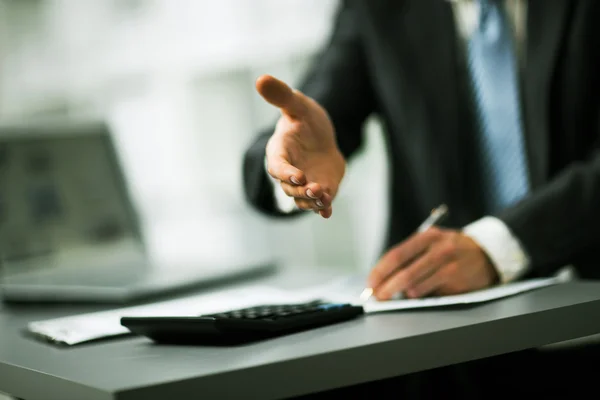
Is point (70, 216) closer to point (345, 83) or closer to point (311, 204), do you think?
point (345, 83)

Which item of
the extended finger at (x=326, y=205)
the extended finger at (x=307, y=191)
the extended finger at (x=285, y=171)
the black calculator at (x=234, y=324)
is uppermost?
the extended finger at (x=285, y=171)

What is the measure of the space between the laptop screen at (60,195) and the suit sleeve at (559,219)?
81cm

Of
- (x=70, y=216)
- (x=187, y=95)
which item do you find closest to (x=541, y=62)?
(x=70, y=216)

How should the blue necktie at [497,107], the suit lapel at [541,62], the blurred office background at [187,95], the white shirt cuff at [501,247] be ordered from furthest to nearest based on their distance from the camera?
the blurred office background at [187,95] → the blue necktie at [497,107] → the suit lapel at [541,62] → the white shirt cuff at [501,247]

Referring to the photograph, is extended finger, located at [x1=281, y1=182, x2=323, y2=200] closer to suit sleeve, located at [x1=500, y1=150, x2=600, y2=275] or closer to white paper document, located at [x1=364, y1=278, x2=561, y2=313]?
white paper document, located at [x1=364, y1=278, x2=561, y2=313]

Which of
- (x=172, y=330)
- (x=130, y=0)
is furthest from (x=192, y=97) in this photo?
(x=172, y=330)

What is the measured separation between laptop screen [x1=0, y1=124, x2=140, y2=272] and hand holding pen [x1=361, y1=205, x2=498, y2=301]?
0.73 meters

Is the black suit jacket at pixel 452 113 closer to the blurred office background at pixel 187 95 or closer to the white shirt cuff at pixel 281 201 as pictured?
the white shirt cuff at pixel 281 201

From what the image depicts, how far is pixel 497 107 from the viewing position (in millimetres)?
1255

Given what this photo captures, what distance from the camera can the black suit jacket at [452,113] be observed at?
36.8 inches

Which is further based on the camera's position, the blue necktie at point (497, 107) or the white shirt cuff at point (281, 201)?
the blue necktie at point (497, 107)

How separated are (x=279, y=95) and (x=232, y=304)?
0.77 ft

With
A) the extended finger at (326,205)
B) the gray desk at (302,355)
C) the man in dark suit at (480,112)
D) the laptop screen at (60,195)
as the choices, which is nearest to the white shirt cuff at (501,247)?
the man in dark suit at (480,112)

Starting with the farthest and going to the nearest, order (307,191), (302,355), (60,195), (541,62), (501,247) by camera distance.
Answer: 1. (60,195)
2. (541,62)
3. (501,247)
4. (307,191)
5. (302,355)
